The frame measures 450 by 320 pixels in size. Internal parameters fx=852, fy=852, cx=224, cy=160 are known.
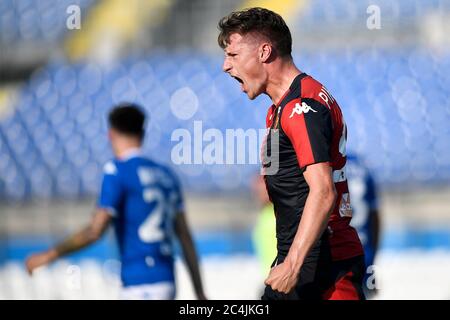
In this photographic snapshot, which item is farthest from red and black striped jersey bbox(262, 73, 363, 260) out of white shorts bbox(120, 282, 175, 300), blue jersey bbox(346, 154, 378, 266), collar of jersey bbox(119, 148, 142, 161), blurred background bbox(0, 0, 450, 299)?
blurred background bbox(0, 0, 450, 299)

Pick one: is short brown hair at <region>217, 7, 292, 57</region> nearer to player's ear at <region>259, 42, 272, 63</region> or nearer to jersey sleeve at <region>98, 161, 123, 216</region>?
player's ear at <region>259, 42, 272, 63</region>

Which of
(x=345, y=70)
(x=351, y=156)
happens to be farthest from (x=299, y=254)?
(x=345, y=70)

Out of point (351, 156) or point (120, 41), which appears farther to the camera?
point (120, 41)

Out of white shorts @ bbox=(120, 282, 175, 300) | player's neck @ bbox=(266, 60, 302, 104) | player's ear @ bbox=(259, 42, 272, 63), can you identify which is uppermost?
player's ear @ bbox=(259, 42, 272, 63)

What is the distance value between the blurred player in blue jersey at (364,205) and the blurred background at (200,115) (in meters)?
1.79

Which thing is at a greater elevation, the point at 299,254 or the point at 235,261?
the point at 299,254

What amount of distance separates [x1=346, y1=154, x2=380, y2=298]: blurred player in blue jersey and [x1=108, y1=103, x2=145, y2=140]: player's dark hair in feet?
4.02

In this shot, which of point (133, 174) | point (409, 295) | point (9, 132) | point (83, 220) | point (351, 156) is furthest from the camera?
point (9, 132)

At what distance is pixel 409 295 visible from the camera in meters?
6.69

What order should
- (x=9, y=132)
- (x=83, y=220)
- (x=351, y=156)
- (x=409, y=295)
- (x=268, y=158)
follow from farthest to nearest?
(x=9, y=132), (x=83, y=220), (x=409, y=295), (x=351, y=156), (x=268, y=158)

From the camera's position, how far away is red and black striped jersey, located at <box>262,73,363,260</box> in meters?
2.74

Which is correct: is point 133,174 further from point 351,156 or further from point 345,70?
point 345,70

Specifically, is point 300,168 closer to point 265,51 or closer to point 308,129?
point 308,129
